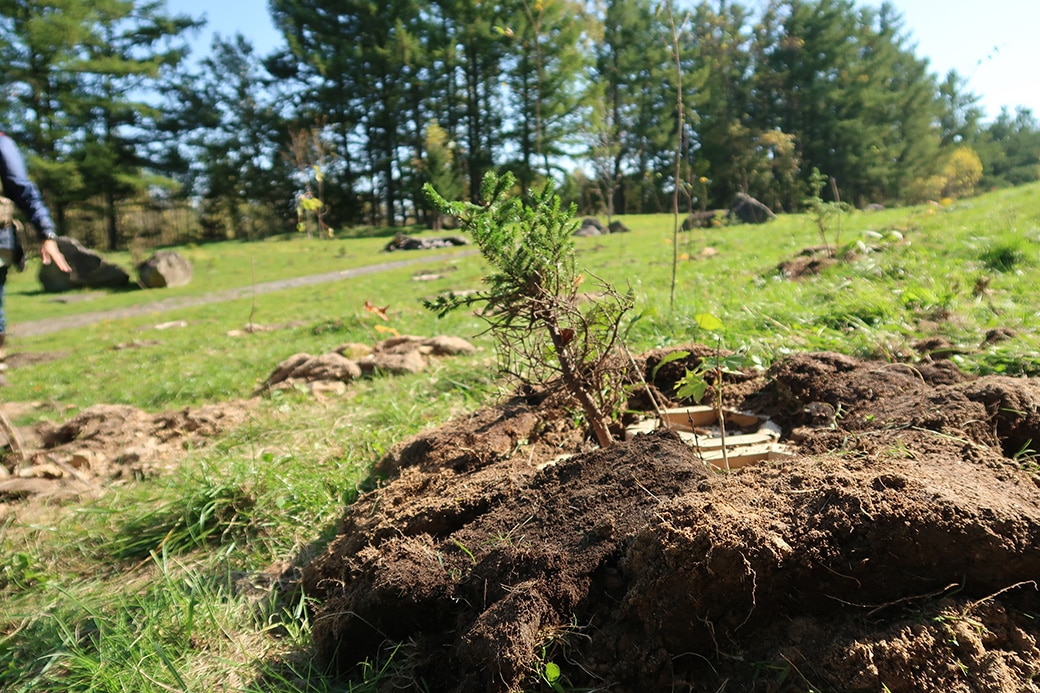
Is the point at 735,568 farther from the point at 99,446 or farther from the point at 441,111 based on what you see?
the point at 441,111

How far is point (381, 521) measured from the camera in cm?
211

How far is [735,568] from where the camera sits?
1.29 metres

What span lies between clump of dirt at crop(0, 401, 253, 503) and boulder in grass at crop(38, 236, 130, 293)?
1623 cm

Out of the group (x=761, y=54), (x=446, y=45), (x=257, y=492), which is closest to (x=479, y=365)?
(x=257, y=492)

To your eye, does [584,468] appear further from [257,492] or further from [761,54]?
[761,54]

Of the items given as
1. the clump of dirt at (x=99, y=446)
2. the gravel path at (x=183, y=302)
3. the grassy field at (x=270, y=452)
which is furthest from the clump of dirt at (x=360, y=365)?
the gravel path at (x=183, y=302)

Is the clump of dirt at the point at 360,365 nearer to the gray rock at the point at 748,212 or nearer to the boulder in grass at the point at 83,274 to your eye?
the gray rock at the point at 748,212

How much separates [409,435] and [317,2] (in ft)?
136

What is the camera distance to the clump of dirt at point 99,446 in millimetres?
3555

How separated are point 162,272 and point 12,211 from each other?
15962 millimetres

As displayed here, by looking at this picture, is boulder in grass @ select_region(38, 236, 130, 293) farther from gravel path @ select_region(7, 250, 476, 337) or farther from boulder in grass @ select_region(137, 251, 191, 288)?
gravel path @ select_region(7, 250, 476, 337)

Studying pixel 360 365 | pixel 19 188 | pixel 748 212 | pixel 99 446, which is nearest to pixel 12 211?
pixel 19 188

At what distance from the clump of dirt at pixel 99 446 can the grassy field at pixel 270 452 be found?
0.21m

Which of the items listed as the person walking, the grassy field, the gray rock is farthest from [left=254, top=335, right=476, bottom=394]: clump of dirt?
the gray rock
